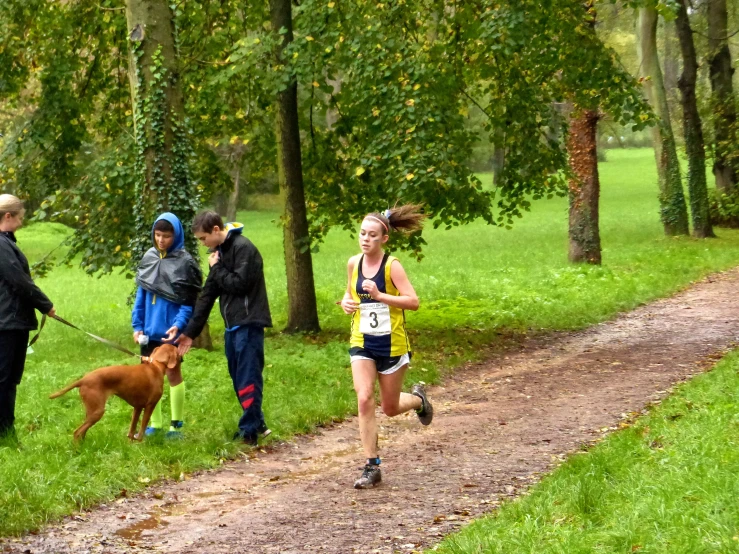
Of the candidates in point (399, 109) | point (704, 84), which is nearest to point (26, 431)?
point (399, 109)

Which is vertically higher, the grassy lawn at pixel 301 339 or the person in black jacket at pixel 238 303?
the person in black jacket at pixel 238 303

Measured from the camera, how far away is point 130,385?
7.39 meters

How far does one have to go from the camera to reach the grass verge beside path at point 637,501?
15.0 feet

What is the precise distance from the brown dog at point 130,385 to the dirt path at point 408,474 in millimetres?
832

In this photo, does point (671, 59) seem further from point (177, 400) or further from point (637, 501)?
point (637, 501)

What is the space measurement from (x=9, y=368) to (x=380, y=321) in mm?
3016

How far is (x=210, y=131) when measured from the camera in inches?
560

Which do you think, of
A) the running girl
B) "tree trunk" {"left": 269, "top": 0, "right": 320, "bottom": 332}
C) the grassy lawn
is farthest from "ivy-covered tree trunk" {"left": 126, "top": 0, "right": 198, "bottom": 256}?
the running girl

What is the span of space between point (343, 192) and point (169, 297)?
6.29 metres

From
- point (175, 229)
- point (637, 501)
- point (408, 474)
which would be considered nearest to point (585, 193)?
point (175, 229)

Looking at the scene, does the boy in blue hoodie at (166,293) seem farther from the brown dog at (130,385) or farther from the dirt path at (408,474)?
the dirt path at (408,474)

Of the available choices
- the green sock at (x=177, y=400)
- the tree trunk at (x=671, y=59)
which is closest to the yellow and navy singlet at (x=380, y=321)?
the green sock at (x=177, y=400)

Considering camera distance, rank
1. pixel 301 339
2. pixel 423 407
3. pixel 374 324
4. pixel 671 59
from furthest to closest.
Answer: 1. pixel 671 59
2. pixel 301 339
3. pixel 423 407
4. pixel 374 324

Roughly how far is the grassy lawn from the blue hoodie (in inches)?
36.2
